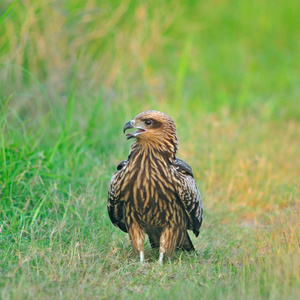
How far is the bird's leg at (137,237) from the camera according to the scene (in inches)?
189

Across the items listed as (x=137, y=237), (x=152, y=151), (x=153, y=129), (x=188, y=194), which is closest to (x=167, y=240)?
(x=137, y=237)

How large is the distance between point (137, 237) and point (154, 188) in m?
0.48

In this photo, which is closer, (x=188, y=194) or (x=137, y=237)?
(x=188, y=194)

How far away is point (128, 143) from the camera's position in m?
7.30

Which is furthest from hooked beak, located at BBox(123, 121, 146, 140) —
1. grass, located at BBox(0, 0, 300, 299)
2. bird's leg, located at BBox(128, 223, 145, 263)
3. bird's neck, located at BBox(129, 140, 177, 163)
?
grass, located at BBox(0, 0, 300, 299)

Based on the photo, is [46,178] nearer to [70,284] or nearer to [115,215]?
[115,215]

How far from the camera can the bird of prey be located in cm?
461

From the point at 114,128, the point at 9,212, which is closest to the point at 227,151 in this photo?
the point at 114,128

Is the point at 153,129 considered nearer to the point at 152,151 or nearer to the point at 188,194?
the point at 152,151

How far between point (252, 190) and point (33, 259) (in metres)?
3.18

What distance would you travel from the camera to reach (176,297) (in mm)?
3820

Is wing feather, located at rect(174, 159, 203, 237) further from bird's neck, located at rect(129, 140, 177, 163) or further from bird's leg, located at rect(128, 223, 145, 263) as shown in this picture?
bird's leg, located at rect(128, 223, 145, 263)

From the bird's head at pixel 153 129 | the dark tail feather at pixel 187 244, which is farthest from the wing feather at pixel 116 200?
the dark tail feather at pixel 187 244

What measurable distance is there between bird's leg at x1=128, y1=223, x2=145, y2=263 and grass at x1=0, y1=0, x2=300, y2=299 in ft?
0.39
